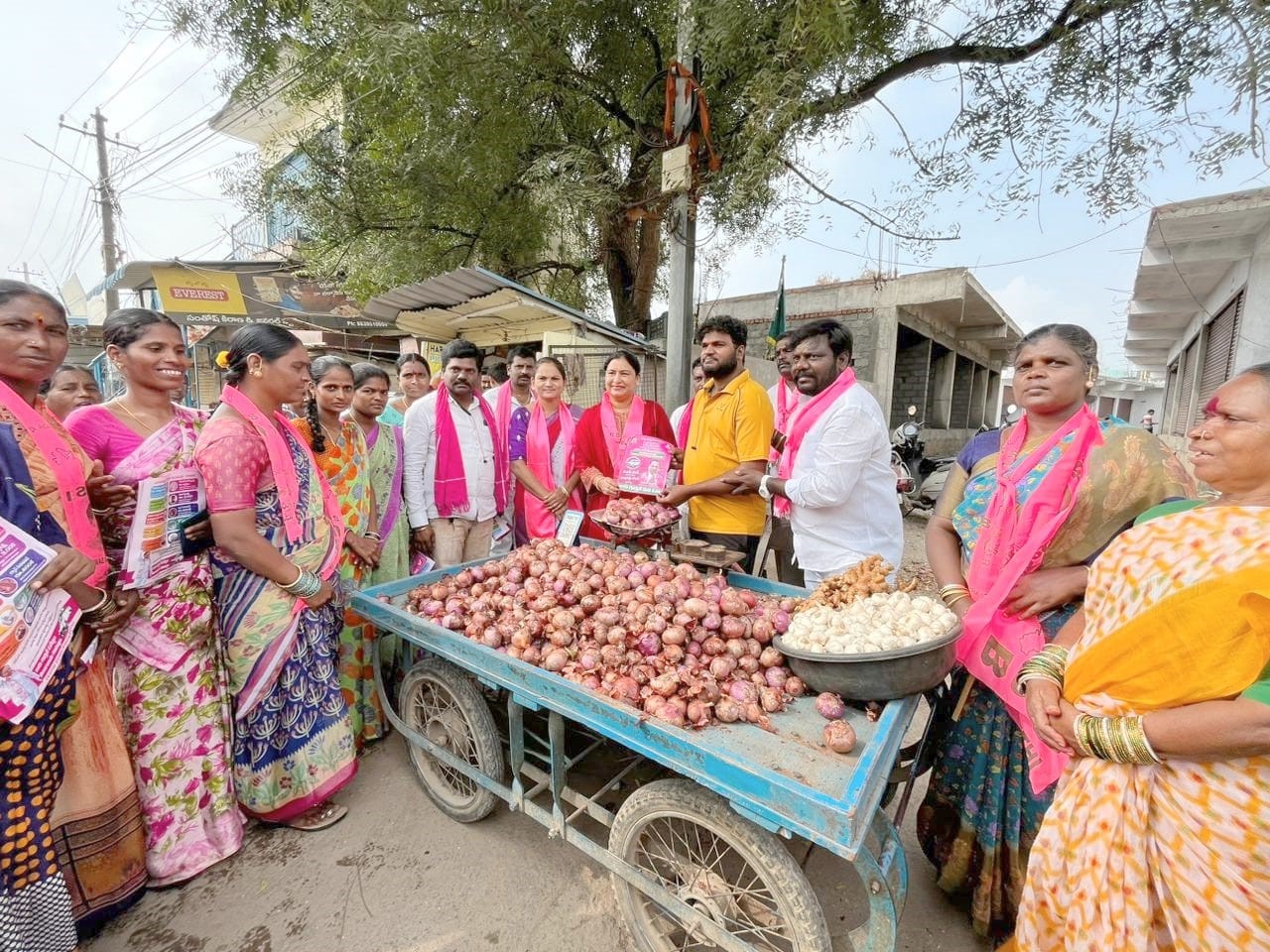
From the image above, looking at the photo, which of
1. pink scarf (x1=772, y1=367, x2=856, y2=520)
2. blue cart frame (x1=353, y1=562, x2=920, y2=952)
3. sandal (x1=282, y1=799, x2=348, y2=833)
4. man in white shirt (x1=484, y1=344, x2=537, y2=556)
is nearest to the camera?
blue cart frame (x1=353, y1=562, x2=920, y2=952)

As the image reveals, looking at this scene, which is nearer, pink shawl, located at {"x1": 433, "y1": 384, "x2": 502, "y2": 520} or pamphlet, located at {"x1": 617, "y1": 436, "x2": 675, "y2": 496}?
pamphlet, located at {"x1": 617, "y1": 436, "x2": 675, "y2": 496}

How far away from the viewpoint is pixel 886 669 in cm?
160

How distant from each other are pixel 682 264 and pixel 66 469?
431 cm

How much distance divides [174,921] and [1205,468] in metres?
3.67

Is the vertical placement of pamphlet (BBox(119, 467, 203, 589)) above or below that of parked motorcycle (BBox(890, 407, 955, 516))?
above

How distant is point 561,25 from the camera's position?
16.7ft

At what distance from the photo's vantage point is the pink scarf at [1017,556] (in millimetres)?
1704

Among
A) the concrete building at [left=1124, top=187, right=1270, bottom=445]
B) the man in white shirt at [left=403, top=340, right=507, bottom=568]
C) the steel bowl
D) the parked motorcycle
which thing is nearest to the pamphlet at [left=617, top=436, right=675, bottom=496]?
the man in white shirt at [left=403, top=340, right=507, bottom=568]

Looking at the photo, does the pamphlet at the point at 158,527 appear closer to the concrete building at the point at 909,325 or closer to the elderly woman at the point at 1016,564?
the elderly woman at the point at 1016,564

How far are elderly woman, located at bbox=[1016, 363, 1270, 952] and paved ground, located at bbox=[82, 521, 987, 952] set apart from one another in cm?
96

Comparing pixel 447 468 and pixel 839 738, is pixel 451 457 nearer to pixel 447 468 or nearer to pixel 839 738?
pixel 447 468

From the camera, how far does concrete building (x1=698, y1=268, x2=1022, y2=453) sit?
9.33 meters

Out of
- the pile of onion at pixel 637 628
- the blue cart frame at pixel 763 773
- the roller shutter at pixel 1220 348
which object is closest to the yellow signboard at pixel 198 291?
the pile of onion at pixel 637 628

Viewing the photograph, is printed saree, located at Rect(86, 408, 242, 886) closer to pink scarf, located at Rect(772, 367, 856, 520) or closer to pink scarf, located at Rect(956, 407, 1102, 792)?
pink scarf, located at Rect(772, 367, 856, 520)
